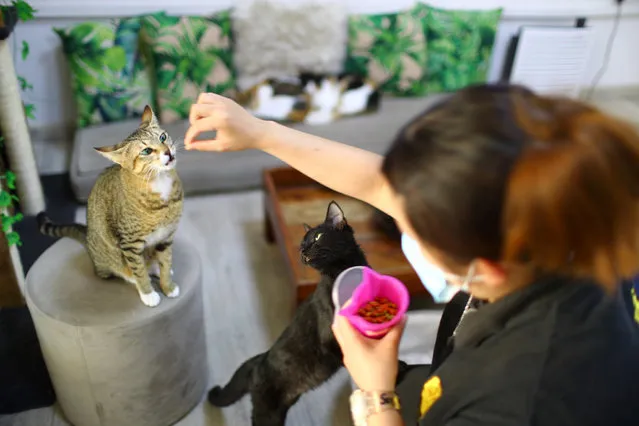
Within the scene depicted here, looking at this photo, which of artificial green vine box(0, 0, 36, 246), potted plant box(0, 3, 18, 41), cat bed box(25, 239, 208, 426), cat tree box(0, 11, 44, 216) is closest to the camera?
cat bed box(25, 239, 208, 426)

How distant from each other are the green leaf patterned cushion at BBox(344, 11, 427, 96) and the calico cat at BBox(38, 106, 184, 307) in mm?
1639

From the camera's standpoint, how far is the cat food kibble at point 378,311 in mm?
746

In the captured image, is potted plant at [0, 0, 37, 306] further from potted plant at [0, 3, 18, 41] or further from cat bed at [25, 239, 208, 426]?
cat bed at [25, 239, 208, 426]

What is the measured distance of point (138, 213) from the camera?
101 centimetres

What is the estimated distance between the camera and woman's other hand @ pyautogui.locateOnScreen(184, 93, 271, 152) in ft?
2.71

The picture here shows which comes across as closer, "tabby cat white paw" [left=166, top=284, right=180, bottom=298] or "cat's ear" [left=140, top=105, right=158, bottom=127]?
"cat's ear" [left=140, top=105, right=158, bottom=127]

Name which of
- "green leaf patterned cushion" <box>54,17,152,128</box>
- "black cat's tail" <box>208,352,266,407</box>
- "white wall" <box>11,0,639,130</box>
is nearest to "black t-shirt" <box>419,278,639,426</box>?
"black cat's tail" <box>208,352,266,407</box>

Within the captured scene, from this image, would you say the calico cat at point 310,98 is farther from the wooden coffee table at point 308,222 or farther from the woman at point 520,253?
the woman at point 520,253

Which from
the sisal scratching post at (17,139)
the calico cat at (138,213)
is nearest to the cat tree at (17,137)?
the sisal scratching post at (17,139)

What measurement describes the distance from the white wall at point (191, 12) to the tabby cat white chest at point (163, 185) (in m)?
1.07

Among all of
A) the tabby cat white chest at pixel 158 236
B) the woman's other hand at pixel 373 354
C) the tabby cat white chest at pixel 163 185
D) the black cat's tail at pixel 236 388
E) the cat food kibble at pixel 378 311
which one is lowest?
the black cat's tail at pixel 236 388

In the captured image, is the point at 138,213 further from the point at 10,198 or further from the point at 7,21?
the point at 7,21

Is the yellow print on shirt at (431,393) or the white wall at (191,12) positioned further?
the white wall at (191,12)

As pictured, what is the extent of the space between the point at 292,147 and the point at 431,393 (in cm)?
43
